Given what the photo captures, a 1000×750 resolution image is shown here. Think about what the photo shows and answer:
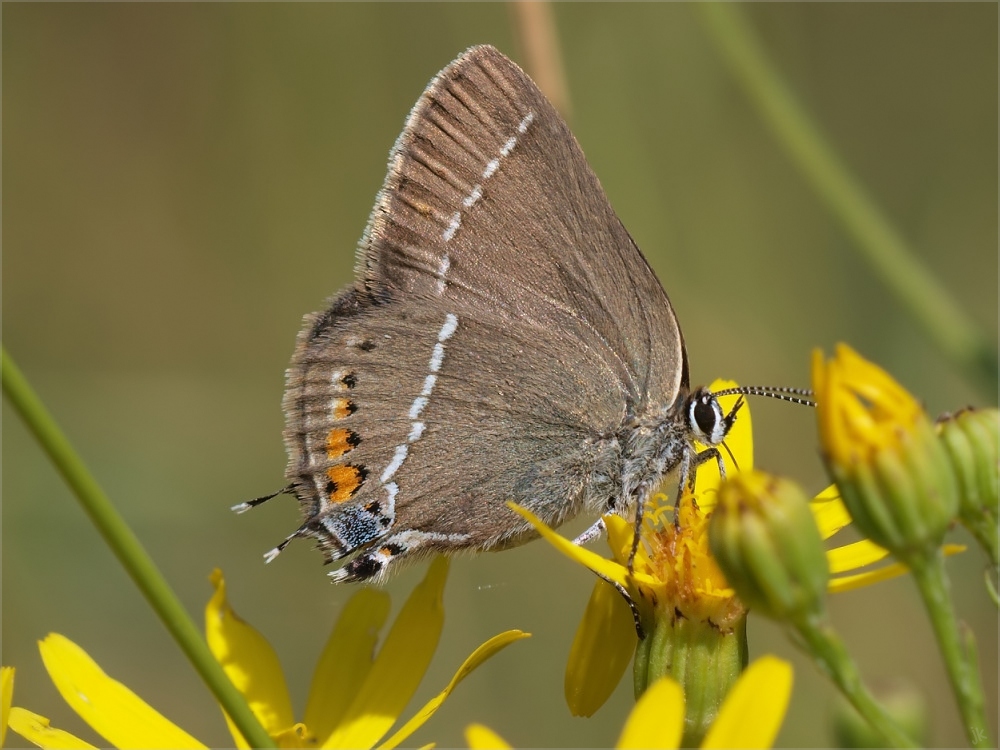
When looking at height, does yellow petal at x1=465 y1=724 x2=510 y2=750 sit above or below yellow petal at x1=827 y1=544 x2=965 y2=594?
above

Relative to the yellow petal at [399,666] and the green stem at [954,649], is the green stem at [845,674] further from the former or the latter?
the yellow petal at [399,666]

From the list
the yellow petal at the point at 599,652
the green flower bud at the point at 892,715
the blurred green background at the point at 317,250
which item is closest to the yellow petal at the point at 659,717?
the yellow petal at the point at 599,652

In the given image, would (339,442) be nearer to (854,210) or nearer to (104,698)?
(104,698)

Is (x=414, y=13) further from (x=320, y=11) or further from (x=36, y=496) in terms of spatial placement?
(x=36, y=496)

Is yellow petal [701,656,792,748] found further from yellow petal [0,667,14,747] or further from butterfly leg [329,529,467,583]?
butterfly leg [329,529,467,583]

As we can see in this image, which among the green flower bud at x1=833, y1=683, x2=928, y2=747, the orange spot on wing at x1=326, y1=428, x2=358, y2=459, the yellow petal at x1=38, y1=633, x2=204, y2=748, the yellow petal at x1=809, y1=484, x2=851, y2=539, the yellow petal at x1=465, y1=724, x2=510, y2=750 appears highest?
the orange spot on wing at x1=326, y1=428, x2=358, y2=459

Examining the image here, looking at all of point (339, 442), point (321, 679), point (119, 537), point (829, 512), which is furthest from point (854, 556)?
point (119, 537)

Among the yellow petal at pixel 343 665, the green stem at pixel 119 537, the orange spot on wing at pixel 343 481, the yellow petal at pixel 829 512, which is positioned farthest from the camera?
the orange spot on wing at pixel 343 481

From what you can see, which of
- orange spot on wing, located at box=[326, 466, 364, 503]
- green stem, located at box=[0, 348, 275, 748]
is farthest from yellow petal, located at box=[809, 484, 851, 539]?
green stem, located at box=[0, 348, 275, 748]
